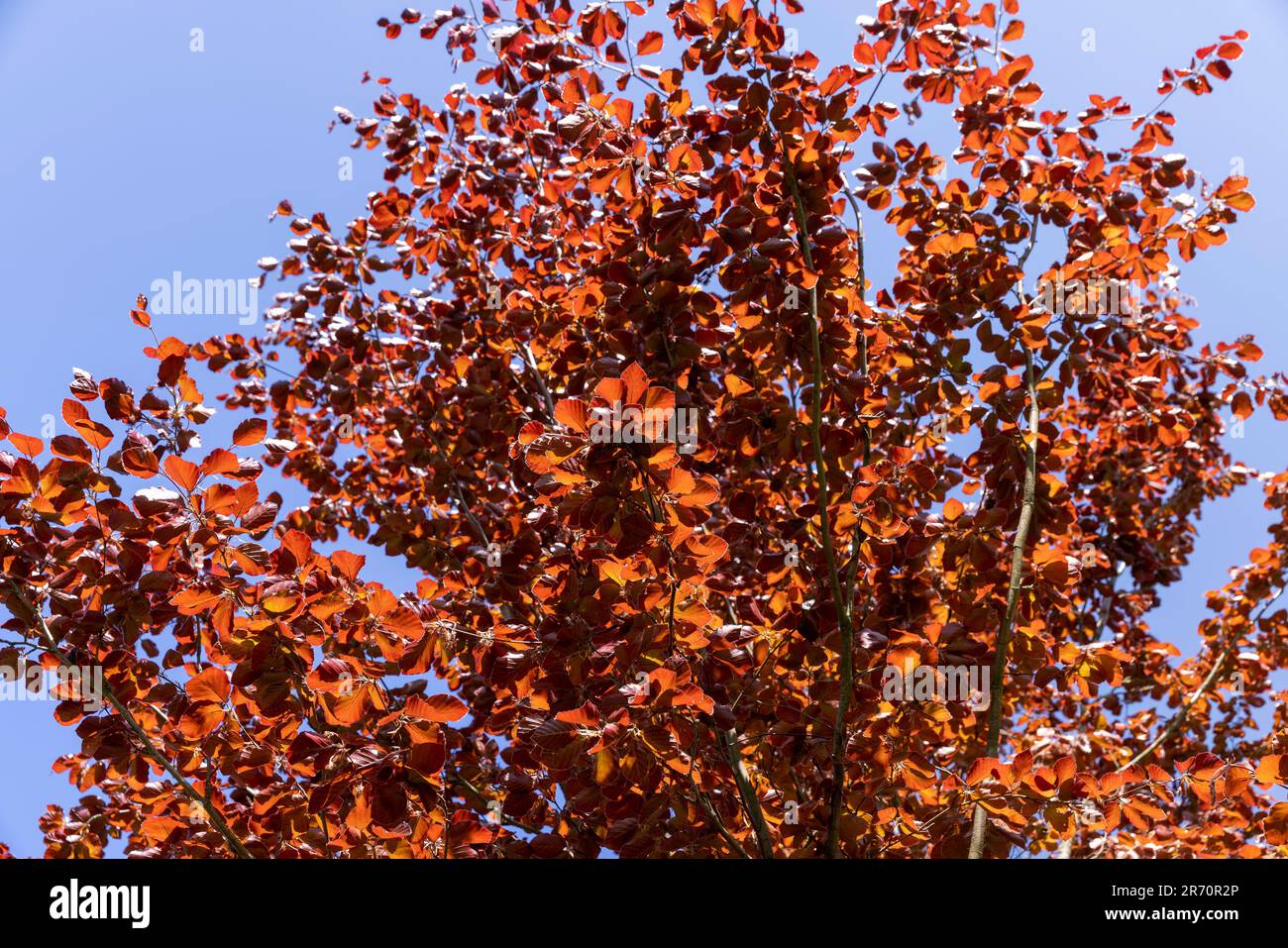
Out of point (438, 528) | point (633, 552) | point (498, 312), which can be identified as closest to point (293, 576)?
point (633, 552)

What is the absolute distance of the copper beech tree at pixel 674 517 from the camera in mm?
1903

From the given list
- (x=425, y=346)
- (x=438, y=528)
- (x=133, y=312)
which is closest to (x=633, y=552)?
(x=133, y=312)

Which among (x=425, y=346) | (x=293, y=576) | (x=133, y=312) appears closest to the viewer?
(x=293, y=576)

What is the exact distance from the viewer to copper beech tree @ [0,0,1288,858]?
190 cm

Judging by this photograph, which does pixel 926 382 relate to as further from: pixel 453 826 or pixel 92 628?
pixel 92 628

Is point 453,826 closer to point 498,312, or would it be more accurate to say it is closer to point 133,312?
point 133,312

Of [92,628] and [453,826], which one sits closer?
[453,826]

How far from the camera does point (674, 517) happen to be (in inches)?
77.7

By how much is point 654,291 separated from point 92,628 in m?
1.73

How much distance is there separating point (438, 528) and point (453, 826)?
1.83m
